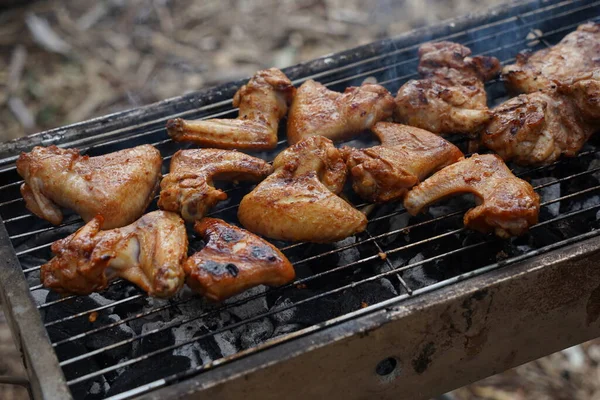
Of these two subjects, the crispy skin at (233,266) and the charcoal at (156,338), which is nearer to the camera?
the crispy skin at (233,266)

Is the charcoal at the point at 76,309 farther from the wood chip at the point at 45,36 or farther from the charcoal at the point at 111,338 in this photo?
the wood chip at the point at 45,36

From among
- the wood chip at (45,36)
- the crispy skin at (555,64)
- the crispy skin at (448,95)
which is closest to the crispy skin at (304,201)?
the crispy skin at (448,95)

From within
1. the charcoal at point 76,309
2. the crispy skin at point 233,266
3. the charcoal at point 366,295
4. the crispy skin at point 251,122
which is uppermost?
the crispy skin at point 251,122

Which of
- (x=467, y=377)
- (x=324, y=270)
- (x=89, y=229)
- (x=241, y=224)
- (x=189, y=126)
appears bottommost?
(x=467, y=377)

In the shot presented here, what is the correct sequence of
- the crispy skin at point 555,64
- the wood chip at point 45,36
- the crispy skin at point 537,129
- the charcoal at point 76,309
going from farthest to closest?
the wood chip at point 45,36 → the crispy skin at point 555,64 → the crispy skin at point 537,129 → the charcoal at point 76,309

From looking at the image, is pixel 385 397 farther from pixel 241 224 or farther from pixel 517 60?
pixel 517 60

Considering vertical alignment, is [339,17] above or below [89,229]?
above

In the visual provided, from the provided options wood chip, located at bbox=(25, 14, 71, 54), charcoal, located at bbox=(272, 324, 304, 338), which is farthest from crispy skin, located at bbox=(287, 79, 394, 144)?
wood chip, located at bbox=(25, 14, 71, 54)

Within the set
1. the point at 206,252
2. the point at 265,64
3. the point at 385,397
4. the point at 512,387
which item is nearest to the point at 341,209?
the point at 206,252

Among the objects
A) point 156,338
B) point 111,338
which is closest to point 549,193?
point 156,338
